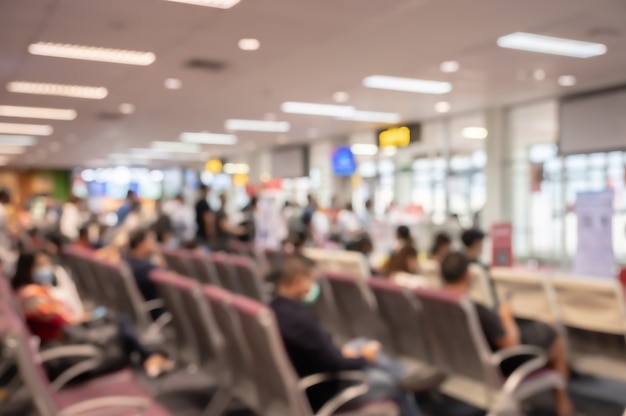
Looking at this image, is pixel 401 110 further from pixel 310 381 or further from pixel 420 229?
pixel 310 381

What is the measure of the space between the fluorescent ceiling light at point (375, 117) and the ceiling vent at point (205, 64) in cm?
499

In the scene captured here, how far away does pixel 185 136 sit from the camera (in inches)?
683

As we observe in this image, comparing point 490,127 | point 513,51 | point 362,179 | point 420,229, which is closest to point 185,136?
point 362,179

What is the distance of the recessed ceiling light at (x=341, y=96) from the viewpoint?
10.8 metres

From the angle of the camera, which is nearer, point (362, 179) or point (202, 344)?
point (202, 344)

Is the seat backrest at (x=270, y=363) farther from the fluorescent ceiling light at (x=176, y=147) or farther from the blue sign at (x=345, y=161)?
the fluorescent ceiling light at (x=176, y=147)

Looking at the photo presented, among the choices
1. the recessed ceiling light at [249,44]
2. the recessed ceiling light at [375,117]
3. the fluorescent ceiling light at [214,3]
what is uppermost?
the recessed ceiling light at [249,44]

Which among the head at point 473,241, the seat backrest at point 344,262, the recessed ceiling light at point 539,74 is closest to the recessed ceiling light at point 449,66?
the recessed ceiling light at point 539,74

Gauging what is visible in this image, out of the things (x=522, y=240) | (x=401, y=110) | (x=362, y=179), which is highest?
(x=401, y=110)

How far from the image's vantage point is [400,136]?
13609mm

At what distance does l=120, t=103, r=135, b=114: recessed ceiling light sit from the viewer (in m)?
11.8

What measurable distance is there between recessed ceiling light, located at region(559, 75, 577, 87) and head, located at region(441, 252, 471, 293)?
21.8ft

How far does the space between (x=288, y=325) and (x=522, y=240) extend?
A: 1199 cm

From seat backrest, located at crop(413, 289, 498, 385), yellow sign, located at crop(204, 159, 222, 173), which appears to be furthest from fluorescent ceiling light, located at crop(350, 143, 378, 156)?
seat backrest, located at crop(413, 289, 498, 385)
